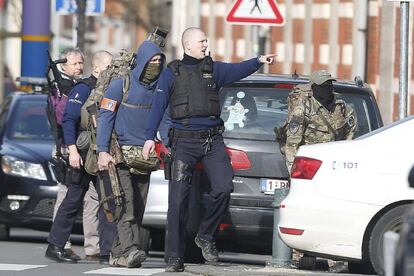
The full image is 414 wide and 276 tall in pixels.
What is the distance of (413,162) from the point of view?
46.9 ft

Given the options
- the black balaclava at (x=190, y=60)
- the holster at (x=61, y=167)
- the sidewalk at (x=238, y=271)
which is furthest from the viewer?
the holster at (x=61, y=167)

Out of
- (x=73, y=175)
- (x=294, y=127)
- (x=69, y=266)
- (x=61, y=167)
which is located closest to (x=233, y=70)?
(x=294, y=127)

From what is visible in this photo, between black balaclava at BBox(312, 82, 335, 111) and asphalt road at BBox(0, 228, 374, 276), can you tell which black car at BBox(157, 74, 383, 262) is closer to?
asphalt road at BBox(0, 228, 374, 276)

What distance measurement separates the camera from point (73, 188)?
16484 mm

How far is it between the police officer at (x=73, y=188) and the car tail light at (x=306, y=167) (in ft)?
6.91

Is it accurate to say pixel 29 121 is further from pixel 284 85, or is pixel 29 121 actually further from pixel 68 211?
pixel 284 85

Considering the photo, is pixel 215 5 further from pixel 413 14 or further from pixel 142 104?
pixel 142 104

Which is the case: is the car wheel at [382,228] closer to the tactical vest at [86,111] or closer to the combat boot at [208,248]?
the combat boot at [208,248]

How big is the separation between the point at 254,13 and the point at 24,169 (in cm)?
315

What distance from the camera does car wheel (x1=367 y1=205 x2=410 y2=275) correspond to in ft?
47.1

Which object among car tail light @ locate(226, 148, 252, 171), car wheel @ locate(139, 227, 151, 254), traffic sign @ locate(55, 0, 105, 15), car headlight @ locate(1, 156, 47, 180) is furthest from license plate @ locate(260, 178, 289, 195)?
traffic sign @ locate(55, 0, 105, 15)

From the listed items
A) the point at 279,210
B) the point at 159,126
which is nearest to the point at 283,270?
the point at 279,210

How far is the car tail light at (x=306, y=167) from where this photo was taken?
14.7 metres


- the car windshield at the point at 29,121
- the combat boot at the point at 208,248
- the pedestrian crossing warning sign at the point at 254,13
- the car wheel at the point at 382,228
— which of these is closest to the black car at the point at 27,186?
the car windshield at the point at 29,121
